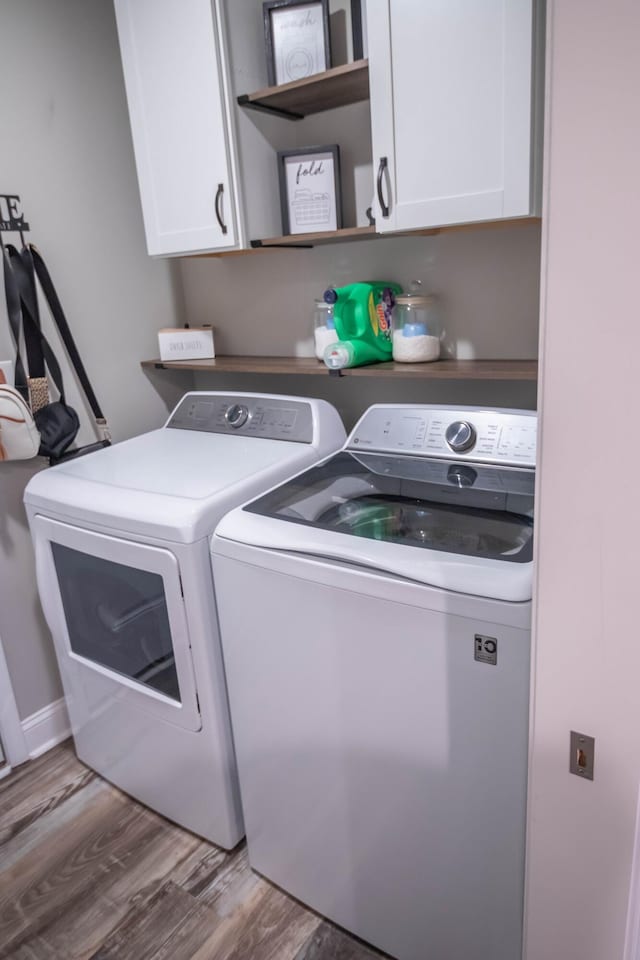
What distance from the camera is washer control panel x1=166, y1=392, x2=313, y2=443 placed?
1941mm

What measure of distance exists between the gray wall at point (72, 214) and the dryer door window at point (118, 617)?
308mm

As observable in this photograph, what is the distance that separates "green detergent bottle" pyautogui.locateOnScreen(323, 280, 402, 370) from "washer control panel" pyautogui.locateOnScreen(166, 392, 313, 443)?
187 millimetres

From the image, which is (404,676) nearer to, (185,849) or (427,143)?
(185,849)

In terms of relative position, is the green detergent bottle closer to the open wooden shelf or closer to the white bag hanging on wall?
the open wooden shelf

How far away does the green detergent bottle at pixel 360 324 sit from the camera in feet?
6.08

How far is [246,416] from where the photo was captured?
6.75 ft

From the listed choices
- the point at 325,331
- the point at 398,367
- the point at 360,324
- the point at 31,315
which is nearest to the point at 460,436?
the point at 398,367

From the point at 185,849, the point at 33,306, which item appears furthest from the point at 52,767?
the point at 33,306

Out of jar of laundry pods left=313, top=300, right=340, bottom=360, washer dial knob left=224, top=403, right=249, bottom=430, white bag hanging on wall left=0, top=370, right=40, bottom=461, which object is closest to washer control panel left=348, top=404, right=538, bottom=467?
jar of laundry pods left=313, top=300, right=340, bottom=360

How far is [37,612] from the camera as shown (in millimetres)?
2127

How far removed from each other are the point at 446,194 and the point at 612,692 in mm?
1140

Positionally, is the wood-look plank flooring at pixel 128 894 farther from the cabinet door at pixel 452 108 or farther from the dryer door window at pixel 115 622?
the cabinet door at pixel 452 108

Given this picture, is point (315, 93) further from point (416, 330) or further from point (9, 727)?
point (9, 727)

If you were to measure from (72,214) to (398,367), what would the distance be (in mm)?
1159
